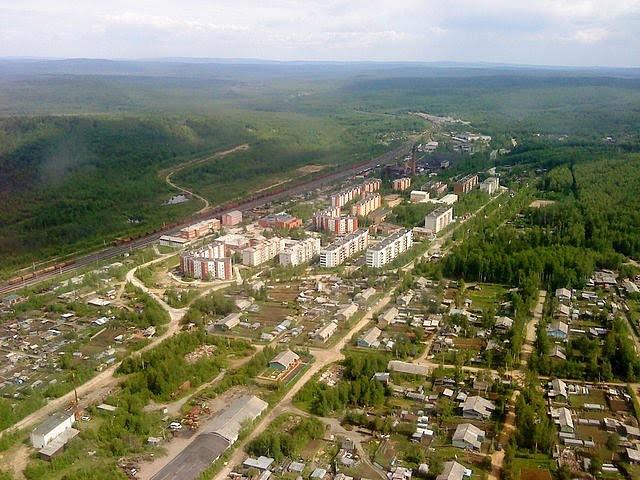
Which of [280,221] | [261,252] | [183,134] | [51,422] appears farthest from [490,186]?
[51,422]

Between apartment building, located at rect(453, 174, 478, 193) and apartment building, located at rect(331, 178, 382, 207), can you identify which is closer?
apartment building, located at rect(331, 178, 382, 207)

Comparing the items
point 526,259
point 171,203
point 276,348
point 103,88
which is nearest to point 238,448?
point 276,348

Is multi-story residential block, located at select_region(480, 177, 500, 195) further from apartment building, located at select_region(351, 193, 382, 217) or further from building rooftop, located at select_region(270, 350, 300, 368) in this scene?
building rooftop, located at select_region(270, 350, 300, 368)

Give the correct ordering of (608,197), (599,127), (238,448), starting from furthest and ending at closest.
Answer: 1. (599,127)
2. (608,197)
3. (238,448)

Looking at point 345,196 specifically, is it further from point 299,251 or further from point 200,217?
point 299,251

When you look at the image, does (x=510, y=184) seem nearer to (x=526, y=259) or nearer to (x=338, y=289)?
(x=526, y=259)

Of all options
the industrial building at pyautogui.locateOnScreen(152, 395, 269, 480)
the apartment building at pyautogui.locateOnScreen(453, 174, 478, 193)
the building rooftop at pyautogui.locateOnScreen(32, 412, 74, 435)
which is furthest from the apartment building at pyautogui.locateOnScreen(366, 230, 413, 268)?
the building rooftop at pyautogui.locateOnScreen(32, 412, 74, 435)
